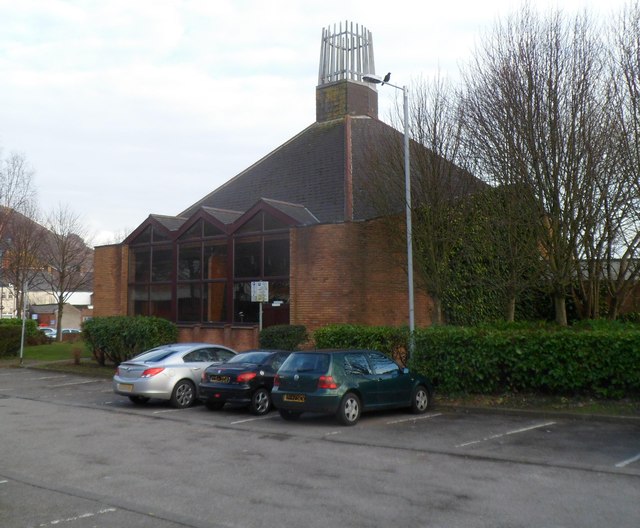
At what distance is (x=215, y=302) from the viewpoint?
24.9 m

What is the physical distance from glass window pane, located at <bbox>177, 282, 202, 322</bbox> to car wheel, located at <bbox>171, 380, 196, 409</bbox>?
33.4 ft

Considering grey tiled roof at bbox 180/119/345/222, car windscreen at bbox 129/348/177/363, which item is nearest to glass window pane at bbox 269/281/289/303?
grey tiled roof at bbox 180/119/345/222

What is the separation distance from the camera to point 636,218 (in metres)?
15.7

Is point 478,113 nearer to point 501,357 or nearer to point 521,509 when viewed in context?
point 501,357

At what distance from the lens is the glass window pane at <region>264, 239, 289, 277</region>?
22641 mm

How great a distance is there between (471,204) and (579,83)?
4390 mm

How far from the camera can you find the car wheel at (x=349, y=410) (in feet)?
39.4

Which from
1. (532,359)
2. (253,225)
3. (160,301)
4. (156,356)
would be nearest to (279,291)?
(253,225)

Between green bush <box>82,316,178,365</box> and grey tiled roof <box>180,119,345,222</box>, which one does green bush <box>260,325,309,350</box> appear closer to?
grey tiled roof <box>180,119,345,222</box>

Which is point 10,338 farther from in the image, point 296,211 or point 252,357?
point 252,357

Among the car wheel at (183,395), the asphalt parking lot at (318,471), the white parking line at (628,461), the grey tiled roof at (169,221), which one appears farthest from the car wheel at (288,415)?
the grey tiled roof at (169,221)

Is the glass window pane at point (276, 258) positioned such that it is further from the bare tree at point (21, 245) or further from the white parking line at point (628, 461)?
the bare tree at point (21, 245)

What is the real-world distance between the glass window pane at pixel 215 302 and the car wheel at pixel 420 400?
1191 cm

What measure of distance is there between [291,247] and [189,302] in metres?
5.90
